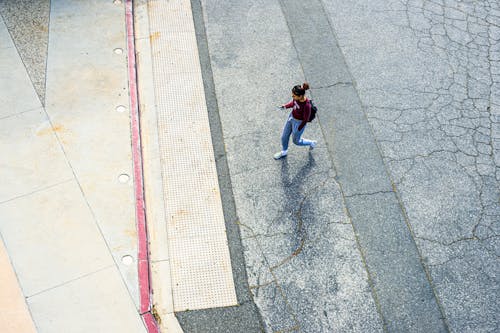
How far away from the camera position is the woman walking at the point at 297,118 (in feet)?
21.1

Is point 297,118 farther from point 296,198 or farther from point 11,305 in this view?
point 11,305

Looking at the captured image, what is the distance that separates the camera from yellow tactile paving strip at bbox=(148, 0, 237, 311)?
6.43 metres

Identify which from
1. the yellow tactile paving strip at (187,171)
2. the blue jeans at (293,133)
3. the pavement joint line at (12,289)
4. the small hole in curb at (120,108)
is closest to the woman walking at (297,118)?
the blue jeans at (293,133)

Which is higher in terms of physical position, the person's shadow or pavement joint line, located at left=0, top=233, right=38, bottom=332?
pavement joint line, located at left=0, top=233, right=38, bottom=332

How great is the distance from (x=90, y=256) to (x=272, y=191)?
2835mm

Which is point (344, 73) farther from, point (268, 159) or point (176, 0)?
point (176, 0)

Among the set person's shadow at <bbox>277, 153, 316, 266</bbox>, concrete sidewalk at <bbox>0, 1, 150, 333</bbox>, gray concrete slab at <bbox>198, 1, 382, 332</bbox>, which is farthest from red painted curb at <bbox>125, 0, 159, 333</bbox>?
person's shadow at <bbox>277, 153, 316, 266</bbox>

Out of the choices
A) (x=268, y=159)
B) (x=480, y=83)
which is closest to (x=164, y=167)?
(x=268, y=159)

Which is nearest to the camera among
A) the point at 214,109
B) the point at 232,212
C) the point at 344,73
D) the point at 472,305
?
the point at 472,305

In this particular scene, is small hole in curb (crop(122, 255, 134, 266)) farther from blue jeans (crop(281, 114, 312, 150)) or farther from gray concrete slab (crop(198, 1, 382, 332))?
blue jeans (crop(281, 114, 312, 150))

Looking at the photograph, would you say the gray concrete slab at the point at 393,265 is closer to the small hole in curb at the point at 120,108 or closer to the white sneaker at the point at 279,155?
the white sneaker at the point at 279,155

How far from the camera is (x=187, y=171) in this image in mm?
7422

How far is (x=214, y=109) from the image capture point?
8.20 m

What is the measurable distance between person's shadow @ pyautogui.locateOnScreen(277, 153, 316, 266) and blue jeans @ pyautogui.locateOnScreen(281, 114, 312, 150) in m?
0.38
